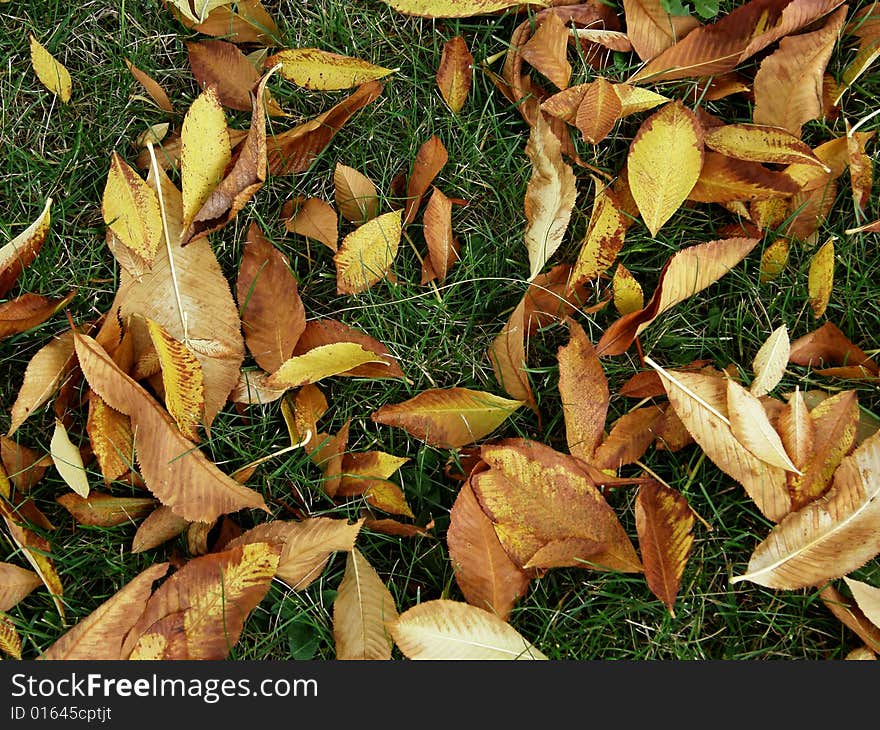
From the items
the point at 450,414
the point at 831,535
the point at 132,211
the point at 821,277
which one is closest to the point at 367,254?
the point at 450,414

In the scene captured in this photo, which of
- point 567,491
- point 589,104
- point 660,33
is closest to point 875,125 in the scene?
point 660,33

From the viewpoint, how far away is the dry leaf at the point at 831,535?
5.00ft

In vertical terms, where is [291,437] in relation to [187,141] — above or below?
below

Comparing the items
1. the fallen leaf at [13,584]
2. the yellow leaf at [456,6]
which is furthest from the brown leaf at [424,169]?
the fallen leaf at [13,584]

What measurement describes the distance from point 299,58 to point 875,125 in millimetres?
1175

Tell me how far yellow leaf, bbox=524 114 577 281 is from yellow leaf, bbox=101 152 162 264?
28.3 inches

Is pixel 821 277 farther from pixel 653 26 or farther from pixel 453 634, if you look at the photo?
pixel 453 634

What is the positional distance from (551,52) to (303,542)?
1.08 m

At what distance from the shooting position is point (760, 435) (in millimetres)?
1545

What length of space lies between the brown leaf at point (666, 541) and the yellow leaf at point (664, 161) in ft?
1.71

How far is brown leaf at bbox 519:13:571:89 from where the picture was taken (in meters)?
1.74

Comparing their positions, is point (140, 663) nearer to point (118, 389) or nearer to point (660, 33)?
point (118, 389)

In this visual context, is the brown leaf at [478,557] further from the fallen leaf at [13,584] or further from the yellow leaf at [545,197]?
the fallen leaf at [13,584]

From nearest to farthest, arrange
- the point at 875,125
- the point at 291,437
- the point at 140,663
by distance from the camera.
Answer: the point at 140,663, the point at 291,437, the point at 875,125
